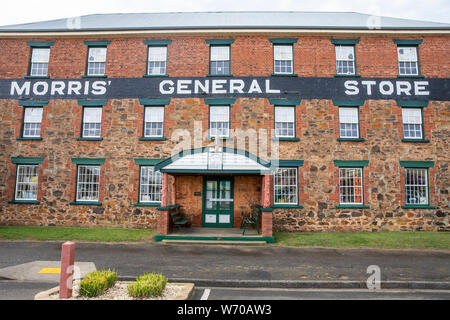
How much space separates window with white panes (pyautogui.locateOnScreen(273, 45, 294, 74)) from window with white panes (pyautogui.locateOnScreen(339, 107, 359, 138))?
11.4ft

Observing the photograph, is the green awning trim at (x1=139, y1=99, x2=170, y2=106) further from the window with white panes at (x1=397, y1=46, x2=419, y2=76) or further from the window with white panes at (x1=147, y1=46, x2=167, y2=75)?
the window with white panes at (x1=397, y1=46, x2=419, y2=76)

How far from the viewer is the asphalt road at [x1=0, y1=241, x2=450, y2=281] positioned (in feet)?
23.2

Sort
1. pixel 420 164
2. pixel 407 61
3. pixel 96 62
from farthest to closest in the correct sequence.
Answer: pixel 96 62 < pixel 407 61 < pixel 420 164

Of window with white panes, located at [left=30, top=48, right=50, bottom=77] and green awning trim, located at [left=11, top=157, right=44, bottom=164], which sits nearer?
green awning trim, located at [left=11, top=157, right=44, bottom=164]

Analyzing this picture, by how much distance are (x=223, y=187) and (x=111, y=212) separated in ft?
18.2

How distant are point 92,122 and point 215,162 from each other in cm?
720

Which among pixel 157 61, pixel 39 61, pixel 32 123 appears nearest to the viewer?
pixel 32 123

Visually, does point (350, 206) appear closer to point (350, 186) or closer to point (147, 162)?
point (350, 186)

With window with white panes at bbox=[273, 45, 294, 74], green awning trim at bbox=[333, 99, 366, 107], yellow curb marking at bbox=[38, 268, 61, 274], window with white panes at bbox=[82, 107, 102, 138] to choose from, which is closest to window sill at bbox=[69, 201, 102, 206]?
window with white panes at bbox=[82, 107, 102, 138]

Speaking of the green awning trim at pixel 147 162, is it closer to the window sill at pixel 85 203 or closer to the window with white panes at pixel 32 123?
the window sill at pixel 85 203

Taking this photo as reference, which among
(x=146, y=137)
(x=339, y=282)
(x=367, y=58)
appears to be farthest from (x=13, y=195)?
(x=367, y=58)

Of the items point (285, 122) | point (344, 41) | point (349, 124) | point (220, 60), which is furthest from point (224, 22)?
point (349, 124)

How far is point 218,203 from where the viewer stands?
1332 cm

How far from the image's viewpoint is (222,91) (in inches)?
543
